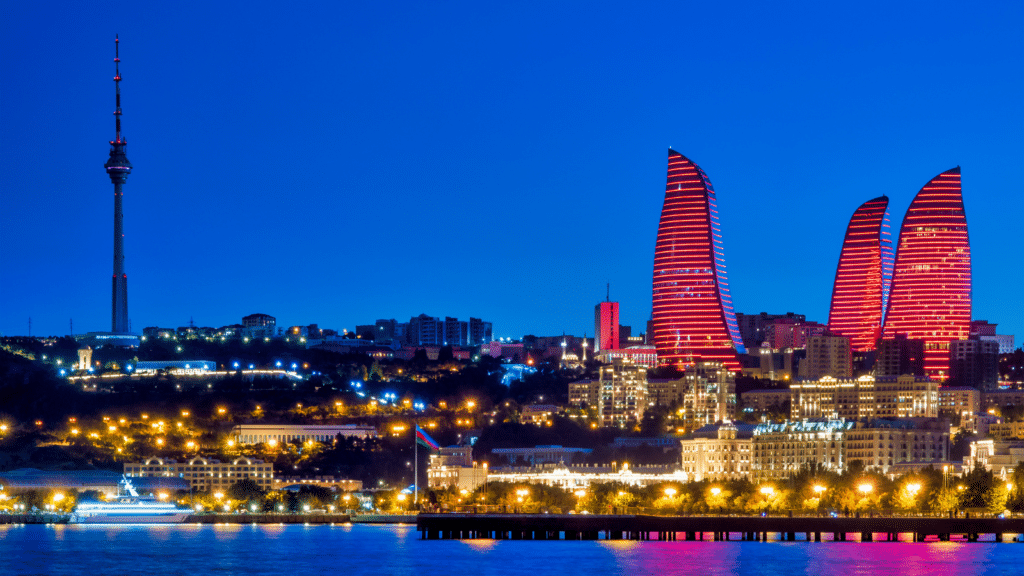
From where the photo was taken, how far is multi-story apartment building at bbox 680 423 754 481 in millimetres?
179250

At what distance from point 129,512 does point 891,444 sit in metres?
67.2

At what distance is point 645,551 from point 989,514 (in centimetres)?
2616

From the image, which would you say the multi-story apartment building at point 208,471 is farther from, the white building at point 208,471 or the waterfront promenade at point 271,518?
the waterfront promenade at point 271,518

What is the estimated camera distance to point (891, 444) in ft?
570

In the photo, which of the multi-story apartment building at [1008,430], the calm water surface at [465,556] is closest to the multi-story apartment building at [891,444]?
the multi-story apartment building at [1008,430]

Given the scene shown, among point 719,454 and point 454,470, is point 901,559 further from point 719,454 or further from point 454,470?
point 454,470

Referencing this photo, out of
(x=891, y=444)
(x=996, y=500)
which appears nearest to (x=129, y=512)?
(x=891, y=444)

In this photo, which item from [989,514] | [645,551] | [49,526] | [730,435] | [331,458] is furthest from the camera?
[331,458]

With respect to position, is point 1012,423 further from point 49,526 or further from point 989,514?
point 49,526

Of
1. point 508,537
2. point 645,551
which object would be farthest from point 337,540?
point 645,551

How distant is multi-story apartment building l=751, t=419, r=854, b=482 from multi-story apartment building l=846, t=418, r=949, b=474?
1151mm

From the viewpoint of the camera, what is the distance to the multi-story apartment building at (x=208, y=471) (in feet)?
616

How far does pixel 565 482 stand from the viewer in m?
182

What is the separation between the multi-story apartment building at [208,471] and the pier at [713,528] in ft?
157
